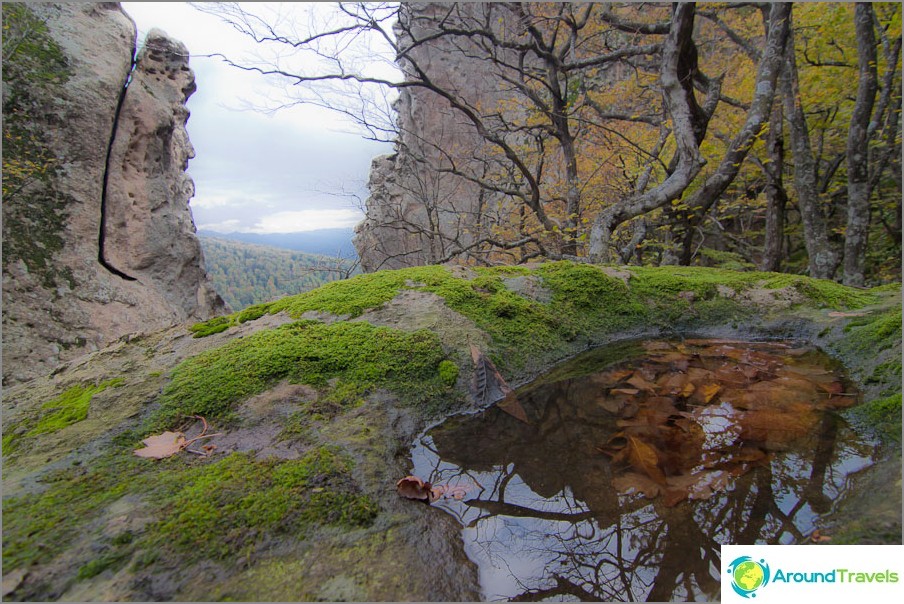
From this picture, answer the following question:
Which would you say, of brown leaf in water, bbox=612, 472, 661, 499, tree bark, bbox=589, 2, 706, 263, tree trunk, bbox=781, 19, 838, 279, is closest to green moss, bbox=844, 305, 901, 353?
brown leaf in water, bbox=612, 472, 661, 499

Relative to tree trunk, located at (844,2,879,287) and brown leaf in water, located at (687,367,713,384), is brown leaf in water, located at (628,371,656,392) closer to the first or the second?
brown leaf in water, located at (687,367,713,384)

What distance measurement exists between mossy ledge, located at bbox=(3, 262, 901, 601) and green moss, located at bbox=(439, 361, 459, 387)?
18 millimetres

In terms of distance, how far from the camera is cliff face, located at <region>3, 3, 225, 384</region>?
616 centimetres

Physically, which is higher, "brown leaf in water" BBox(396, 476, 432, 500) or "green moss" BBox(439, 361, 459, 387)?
"green moss" BBox(439, 361, 459, 387)

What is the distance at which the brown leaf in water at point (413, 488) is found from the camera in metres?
1.36

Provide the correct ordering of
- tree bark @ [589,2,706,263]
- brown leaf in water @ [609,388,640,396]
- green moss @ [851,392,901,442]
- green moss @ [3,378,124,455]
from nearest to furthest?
green moss @ [851,392,901,442], green moss @ [3,378,124,455], brown leaf in water @ [609,388,640,396], tree bark @ [589,2,706,263]

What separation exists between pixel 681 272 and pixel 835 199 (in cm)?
1057

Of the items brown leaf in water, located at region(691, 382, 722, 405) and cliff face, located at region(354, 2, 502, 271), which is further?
cliff face, located at region(354, 2, 502, 271)

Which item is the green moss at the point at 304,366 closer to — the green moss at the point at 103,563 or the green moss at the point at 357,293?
the green moss at the point at 357,293

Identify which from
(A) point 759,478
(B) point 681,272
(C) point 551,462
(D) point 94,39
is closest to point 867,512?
(A) point 759,478

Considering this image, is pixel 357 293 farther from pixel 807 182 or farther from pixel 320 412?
pixel 807 182

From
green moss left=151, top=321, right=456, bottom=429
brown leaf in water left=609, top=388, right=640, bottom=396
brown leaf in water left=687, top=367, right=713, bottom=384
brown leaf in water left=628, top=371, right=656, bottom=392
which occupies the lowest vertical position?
brown leaf in water left=609, top=388, right=640, bottom=396

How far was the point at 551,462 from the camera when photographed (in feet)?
5.07

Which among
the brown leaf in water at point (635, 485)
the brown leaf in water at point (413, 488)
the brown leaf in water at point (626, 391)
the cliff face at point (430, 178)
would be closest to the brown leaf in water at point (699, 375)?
the brown leaf in water at point (626, 391)
